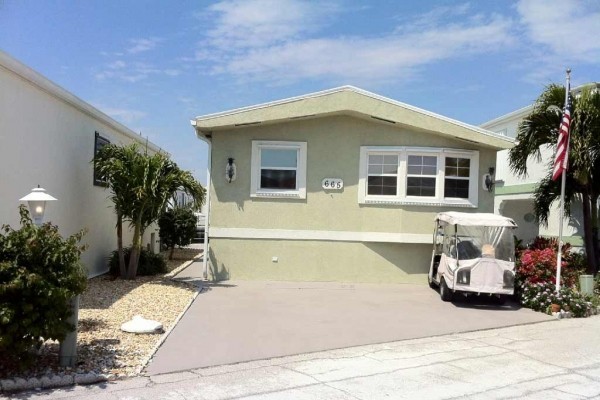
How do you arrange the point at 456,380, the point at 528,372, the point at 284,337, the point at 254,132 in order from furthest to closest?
the point at 254,132, the point at 284,337, the point at 528,372, the point at 456,380

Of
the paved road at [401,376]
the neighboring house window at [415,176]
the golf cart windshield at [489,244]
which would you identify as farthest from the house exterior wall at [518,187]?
the paved road at [401,376]

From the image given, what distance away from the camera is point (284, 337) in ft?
26.1

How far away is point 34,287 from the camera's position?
5.56 m

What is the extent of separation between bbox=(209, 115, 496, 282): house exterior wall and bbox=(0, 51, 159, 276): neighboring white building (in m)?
2.90

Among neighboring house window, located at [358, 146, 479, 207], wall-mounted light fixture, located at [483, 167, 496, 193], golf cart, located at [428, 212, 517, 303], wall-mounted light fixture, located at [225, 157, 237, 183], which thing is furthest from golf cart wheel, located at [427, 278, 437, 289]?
wall-mounted light fixture, located at [225, 157, 237, 183]

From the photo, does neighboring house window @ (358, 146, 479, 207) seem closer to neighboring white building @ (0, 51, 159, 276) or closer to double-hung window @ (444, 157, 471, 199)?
double-hung window @ (444, 157, 471, 199)

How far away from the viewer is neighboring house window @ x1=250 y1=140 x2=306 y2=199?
13586 mm

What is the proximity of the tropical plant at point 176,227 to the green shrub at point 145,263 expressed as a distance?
13.2 ft

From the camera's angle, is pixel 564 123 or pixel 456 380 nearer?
pixel 456 380

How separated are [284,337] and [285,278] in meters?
5.68

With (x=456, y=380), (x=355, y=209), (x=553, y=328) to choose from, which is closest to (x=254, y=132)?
(x=355, y=209)

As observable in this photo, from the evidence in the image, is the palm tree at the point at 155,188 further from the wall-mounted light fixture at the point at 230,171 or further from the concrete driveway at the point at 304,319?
the concrete driveway at the point at 304,319

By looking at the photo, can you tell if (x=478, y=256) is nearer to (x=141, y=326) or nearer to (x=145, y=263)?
(x=141, y=326)

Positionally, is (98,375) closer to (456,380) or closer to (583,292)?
(456,380)
